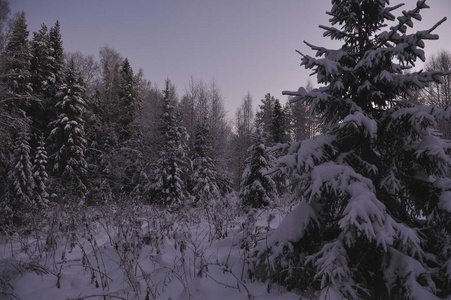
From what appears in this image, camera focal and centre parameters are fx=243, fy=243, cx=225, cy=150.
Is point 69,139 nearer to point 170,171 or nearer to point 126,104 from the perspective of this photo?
point 170,171

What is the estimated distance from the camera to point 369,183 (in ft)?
8.04

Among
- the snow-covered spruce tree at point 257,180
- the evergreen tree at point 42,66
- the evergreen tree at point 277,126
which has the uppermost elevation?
the evergreen tree at point 42,66

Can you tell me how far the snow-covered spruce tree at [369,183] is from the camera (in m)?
2.22

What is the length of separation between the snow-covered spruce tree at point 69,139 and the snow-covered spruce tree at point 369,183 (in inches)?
719

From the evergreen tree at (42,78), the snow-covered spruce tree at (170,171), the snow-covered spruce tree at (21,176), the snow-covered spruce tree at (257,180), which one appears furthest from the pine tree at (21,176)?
the snow-covered spruce tree at (257,180)

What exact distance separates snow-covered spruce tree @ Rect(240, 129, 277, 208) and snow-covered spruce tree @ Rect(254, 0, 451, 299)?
27.3ft

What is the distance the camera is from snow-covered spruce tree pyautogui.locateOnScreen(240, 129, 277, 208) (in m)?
11.6

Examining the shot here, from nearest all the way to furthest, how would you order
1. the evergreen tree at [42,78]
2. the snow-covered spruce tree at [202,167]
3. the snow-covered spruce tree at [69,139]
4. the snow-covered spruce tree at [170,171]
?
the snow-covered spruce tree at [170,171], the snow-covered spruce tree at [202,167], the snow-covered spruce tree at [69,139], the evergreen tree at [42,78]

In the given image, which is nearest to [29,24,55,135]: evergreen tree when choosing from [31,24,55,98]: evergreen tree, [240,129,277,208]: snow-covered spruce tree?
[31,24,55,98]: evergreen tree

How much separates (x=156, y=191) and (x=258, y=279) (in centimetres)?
1399

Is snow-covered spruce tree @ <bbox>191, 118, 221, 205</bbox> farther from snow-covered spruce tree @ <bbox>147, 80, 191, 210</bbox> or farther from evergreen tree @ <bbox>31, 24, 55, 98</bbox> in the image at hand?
evergreen tree @ <bbox>31, 24, 55, 98</bbox>

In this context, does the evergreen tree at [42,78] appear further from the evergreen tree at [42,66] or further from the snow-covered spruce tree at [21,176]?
the snow-covered spruce tree at [21,176]

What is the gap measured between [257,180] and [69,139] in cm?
1418

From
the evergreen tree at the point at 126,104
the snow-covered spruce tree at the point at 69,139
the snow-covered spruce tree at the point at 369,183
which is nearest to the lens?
the snow-covered spruce tree at the point at 369,183
